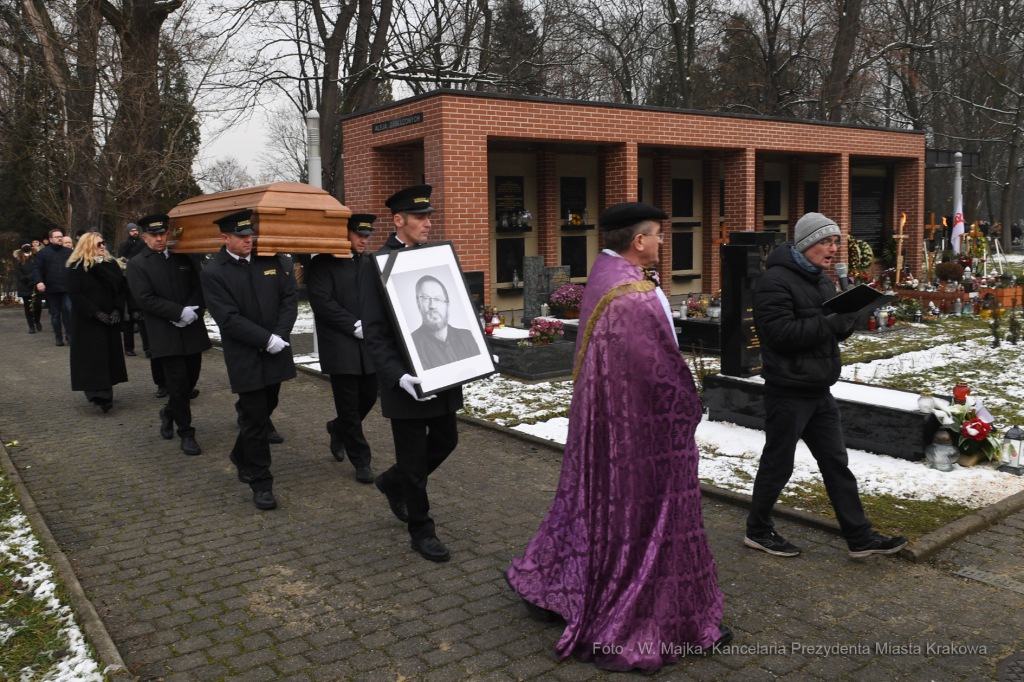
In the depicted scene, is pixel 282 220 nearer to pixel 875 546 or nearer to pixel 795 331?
pixel 795 331

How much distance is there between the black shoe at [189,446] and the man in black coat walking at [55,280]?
27.1 feet

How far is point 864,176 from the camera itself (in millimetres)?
21188

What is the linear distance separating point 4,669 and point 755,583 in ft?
11.4

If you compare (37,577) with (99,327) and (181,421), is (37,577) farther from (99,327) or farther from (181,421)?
(99,327)

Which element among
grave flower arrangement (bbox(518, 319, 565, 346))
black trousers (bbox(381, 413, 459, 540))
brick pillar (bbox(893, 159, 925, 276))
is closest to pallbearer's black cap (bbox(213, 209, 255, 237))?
black trousers (bbox(381, 413, 459, 540))

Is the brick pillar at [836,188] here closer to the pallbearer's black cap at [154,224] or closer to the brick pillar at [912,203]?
the brick pillar at [912,203]

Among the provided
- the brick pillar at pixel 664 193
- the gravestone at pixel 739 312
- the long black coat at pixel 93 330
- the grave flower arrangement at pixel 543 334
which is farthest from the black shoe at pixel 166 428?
the brick pillar at pixel 664 193

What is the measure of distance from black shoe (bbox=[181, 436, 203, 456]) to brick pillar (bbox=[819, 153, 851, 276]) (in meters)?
15.5

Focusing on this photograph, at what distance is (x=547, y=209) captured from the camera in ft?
52.5

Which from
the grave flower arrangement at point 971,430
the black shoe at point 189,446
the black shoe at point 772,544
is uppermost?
the grave flower arrangement at point 971,430

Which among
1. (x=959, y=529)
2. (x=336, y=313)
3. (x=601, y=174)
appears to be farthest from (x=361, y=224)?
(x=601, y=174)

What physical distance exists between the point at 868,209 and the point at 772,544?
18.7 metres

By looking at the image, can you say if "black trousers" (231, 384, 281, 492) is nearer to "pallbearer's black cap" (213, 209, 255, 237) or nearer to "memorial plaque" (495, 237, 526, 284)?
"pallbearer's black cap" (213, 209, 255, 237)

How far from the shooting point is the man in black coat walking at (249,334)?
5.73m
